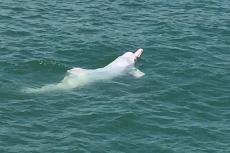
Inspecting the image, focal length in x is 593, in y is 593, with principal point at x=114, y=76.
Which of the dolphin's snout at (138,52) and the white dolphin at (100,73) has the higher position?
the dolphin's snout at (138,52)

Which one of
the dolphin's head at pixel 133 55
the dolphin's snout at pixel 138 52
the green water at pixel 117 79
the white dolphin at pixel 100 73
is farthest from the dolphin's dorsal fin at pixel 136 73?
the dolphin's snout at pixel 138 52

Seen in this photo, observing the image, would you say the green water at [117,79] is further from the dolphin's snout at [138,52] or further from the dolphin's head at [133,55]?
the dolphin's snout at [138,52]

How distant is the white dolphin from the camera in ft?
90.3

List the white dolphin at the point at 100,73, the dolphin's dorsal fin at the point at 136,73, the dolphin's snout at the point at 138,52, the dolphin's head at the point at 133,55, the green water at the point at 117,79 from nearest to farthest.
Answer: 1. the green water at the point at 117,79
2. the white dolphin at the point at 100,73
3. the dolphin's dorsal fin at the point at 136,73
4. the dolphin's head at the point at 133,55
5. the dolphin's snout at the point at 138,52

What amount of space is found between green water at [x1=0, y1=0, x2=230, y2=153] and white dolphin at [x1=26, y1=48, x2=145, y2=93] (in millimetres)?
484

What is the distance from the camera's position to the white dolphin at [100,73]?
27516 mm

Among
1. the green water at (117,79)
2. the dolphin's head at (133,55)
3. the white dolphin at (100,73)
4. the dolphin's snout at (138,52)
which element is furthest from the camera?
the dolphin's snout at (138,52)

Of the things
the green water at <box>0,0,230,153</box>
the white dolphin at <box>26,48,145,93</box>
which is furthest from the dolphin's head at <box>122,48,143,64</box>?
the green water at <box>0,0,230,153</box>

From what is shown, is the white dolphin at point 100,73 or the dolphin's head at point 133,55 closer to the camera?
the white dolphin at point 100,73

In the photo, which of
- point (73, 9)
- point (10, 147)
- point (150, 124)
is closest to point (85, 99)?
point (150, 124)

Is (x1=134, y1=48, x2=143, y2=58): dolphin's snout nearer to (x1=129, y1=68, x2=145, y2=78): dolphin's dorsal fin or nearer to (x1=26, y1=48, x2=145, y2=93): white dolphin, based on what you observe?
(x1=26, y1=48, x2=145, y2=93): white dolphin

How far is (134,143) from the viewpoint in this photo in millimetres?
22656

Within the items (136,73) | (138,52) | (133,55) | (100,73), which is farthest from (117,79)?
(138,52)

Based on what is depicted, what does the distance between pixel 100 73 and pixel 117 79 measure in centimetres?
91
